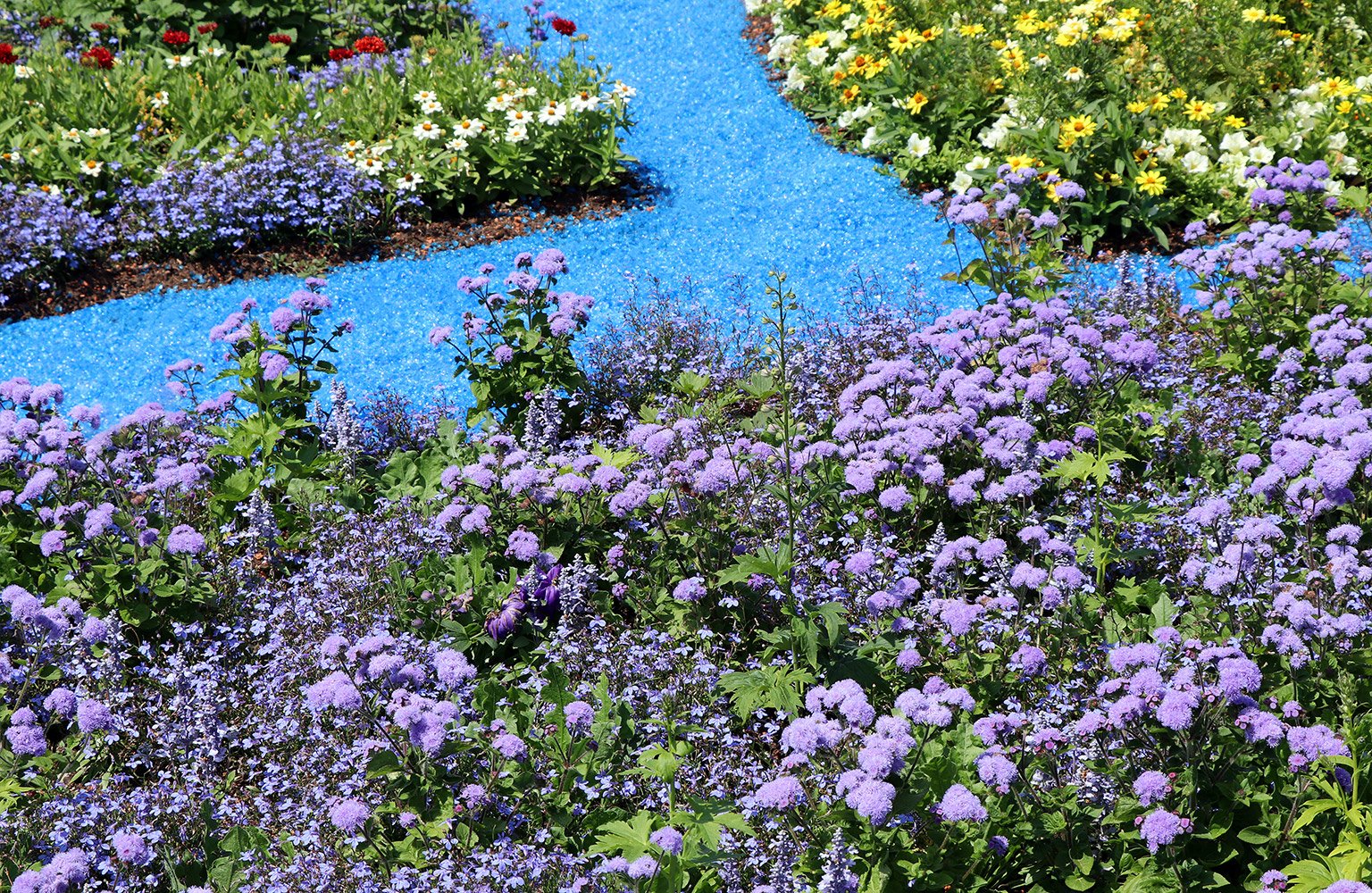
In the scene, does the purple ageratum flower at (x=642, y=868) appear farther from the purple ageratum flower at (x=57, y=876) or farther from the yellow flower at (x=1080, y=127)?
the yellow flower at (x=1080, y=127)

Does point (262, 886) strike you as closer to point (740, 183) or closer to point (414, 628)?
point (414, 628)

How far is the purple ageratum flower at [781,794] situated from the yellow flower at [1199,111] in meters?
6.05

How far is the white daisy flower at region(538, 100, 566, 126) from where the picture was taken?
26.0 feet

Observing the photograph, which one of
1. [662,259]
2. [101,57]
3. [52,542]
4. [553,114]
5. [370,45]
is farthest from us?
[370,45]

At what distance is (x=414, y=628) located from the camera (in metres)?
4.27

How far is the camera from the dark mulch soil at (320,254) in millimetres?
7164

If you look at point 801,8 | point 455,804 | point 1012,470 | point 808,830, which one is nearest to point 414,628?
point 455,804

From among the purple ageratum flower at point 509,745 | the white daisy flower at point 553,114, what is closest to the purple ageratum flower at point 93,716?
the purple ageratum flower at point 509,745

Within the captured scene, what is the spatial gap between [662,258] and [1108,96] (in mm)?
3046

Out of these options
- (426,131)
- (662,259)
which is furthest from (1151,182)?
(426,131)

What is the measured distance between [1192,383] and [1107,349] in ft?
2.92

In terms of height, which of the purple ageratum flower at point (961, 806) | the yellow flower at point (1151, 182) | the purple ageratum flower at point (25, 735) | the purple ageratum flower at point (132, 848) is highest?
the yellow flower at point (1151, 182)

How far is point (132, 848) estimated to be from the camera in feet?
10.3

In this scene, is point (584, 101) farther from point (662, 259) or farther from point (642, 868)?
point (642, 868)
